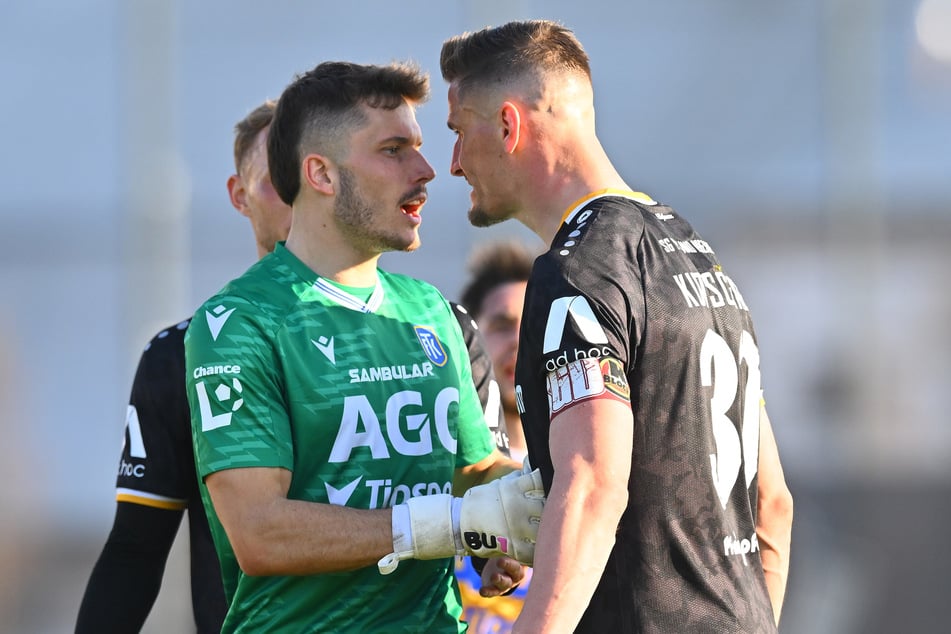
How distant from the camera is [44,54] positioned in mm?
12312

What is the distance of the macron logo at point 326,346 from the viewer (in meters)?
3.18

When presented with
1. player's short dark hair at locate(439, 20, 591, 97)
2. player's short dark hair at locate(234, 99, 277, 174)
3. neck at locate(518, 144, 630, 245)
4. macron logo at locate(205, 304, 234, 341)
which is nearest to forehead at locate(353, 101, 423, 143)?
player's short dark hair at locate(439, 20, 591, 97)

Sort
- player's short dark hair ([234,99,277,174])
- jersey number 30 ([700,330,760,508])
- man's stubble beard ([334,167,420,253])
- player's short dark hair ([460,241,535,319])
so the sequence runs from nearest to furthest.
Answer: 1. jersey number 30 ([700,330,760,508])
2. man's stubble beard ([334,167,420,253])
3. player's short dark hair ([234,99,277,174])
4. player's short dark hair ([460,241,535,319])

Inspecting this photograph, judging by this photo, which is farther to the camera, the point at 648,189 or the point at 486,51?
the point at 648,189

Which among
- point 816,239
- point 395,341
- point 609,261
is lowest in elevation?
point 816,239

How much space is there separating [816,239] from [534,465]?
9281 millimetres

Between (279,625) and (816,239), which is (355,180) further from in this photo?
(816,239)

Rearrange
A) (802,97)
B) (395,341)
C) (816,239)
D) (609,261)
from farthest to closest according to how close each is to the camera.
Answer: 1. (802,97)
2. (816,239)
3. (395,341)
4. (609,261)

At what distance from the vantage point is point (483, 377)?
3846 mm

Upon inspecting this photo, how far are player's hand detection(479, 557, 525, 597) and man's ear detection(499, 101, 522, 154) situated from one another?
111cm

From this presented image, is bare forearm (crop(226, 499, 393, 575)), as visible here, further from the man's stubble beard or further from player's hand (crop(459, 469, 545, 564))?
the man's stubble beard

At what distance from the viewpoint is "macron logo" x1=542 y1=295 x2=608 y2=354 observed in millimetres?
2660

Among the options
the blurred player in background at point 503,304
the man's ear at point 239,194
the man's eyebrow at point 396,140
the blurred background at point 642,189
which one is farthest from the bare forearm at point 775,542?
the blurred background at point 642,189

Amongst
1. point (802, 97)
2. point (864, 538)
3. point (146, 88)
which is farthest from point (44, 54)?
point (864, 538)
